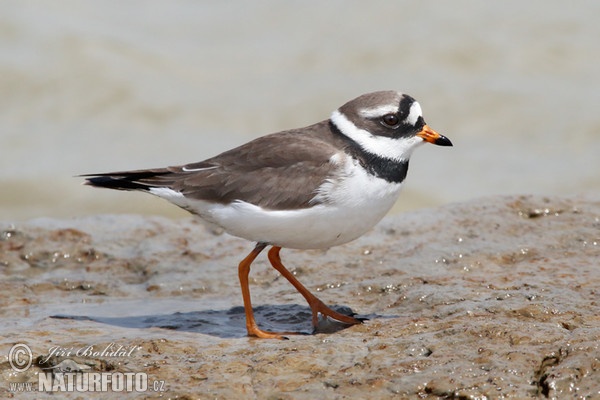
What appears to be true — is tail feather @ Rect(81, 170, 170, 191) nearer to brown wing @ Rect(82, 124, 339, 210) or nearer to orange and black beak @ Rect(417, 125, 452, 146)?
brown wing @ Rect(82, 124, 339, 210)

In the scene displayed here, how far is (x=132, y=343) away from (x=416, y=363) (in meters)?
1.77

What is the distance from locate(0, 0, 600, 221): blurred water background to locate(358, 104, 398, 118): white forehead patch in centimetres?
583

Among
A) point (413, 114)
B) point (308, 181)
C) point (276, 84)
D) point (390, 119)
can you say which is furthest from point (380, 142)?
point (276, 84)

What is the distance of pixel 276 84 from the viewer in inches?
557

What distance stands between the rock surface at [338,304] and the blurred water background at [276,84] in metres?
4.06

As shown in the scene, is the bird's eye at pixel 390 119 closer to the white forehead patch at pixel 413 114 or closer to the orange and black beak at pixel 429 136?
the white forehead patch at pixel 413 114

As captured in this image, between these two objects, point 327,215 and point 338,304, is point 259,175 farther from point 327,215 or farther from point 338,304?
point 338,304

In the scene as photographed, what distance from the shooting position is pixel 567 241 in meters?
7.46

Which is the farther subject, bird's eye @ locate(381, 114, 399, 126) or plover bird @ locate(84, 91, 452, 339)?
bird's eye @ locate(381, 114, 399, 126)

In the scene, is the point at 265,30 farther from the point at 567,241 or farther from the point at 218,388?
the point at 218,388

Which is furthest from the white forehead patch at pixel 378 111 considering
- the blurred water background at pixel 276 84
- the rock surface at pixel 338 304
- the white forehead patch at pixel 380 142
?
the blurred water background at pixel 276 84

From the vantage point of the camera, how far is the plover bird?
6090mm

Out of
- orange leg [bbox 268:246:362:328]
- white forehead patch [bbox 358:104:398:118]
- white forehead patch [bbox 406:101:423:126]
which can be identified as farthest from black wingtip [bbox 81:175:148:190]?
white forehead patch [bbox 406:101:423:126]

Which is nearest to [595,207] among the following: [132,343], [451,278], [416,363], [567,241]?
[567,241]
